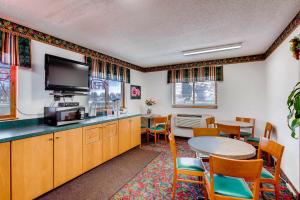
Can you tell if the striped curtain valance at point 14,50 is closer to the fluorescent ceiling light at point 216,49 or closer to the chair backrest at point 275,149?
the fluorescent ceiling light at point 216,49

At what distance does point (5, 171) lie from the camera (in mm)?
1766

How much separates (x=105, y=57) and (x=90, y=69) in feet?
2.24

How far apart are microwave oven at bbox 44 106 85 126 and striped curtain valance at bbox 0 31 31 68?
845 mm

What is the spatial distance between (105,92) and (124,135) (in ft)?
4.42

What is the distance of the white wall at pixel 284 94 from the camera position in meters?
2.25

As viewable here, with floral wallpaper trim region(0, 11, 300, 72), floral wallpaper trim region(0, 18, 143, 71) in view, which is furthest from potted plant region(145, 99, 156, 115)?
floral wallpaper trim region(0, 18, 143, 71)

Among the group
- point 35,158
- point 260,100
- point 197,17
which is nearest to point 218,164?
point 197,17

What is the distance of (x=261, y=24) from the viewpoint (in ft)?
8.06

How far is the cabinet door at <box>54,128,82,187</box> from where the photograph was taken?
2.31 meters

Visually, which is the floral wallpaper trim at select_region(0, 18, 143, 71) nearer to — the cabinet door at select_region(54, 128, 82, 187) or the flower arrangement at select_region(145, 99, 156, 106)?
the cabinet door at select_region(54, 128, 82, 187)

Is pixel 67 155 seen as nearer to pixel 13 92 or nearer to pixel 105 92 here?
pixel 13 92

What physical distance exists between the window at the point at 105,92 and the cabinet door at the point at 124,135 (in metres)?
0.80

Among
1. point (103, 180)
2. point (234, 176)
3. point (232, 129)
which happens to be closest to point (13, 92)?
point (103, 180)

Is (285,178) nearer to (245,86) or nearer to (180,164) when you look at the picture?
(180,164)
